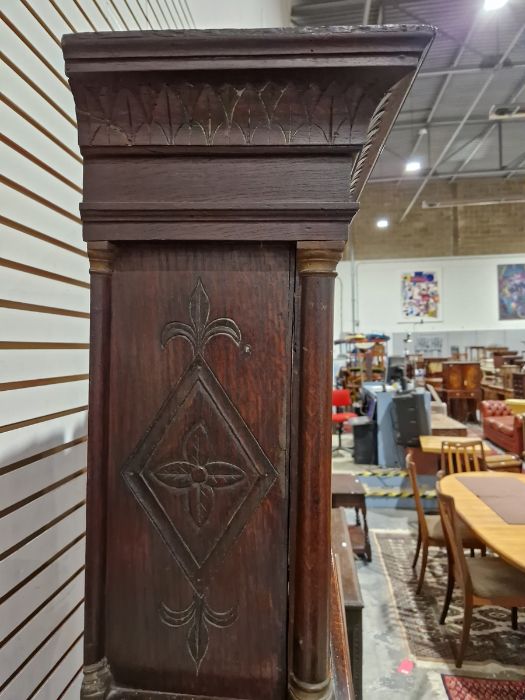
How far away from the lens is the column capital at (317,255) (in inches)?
27.1

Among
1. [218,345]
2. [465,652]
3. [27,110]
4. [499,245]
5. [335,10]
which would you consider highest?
[335,10]

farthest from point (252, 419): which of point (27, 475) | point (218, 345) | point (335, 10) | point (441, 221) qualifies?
point (441, 221)

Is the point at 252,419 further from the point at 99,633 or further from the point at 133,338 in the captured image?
the point at 99,633

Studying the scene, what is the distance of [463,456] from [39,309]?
13.8ft

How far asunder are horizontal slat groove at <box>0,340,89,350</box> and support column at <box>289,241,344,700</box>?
23.1 inches

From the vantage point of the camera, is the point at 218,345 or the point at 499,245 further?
the point at 499,245

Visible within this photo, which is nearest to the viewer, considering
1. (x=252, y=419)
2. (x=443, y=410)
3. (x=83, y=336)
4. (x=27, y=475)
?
(x=252, y=419)

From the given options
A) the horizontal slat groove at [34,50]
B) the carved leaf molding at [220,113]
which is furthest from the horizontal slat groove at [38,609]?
the horizontal slat groove at [34,50]

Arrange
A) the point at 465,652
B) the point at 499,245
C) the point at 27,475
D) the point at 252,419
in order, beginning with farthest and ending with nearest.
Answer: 1. the point at 499,245
2. the point at 465,652
3. the point at 27,475
4. the point at 252,419

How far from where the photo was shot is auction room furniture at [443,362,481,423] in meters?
9.34

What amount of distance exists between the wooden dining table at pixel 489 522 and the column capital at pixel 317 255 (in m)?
2.12

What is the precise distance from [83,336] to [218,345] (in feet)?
1.97

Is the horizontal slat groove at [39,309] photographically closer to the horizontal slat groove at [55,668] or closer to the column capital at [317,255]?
the column capital at [317,255]

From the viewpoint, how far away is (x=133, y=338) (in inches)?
29.2
